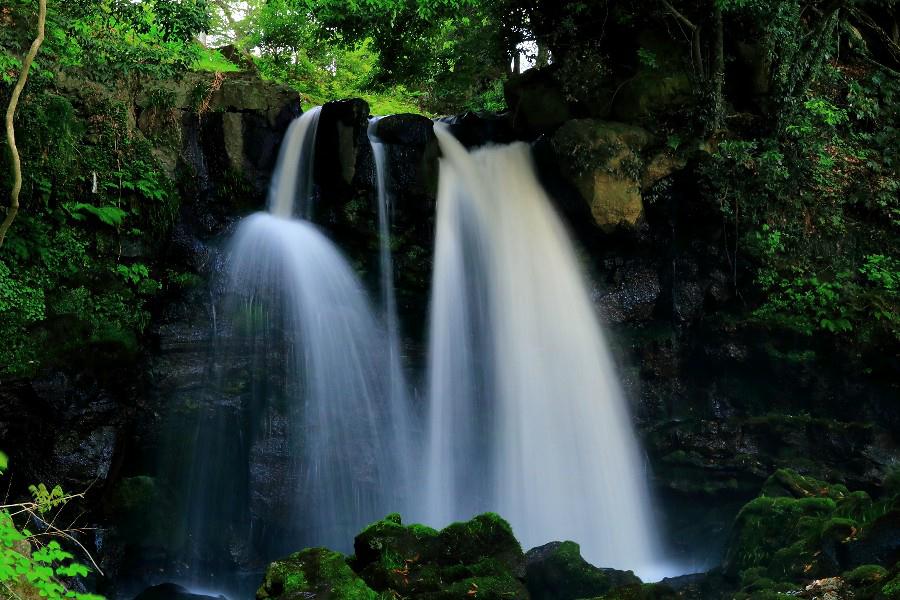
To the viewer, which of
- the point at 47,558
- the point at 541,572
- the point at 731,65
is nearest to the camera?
the point at 47,558

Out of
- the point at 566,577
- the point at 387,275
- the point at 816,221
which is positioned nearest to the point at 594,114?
the point at 816,221

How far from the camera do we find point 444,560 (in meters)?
6.24

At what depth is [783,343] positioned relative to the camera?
35.3ft

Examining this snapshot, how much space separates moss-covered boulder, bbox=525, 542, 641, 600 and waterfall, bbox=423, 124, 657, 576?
2.69 m

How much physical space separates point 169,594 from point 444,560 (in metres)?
4.22

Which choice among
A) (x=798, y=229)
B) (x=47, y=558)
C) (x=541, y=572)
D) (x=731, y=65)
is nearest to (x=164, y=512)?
(x=541, y=572)

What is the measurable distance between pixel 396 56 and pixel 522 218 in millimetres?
4832

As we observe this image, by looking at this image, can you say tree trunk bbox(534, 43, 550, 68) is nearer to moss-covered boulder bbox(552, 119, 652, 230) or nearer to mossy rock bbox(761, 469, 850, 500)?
moss-covered boulder bbox(552, 119, 652, 230)

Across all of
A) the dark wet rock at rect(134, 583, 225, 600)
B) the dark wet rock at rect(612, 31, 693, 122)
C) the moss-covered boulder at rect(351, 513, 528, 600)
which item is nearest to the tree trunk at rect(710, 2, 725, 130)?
the dark wet rock at rect(612, 31, 693, 122)

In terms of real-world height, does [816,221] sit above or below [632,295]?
above

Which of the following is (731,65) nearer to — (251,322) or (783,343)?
(783,343)

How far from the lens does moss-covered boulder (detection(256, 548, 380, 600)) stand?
17.8 ft

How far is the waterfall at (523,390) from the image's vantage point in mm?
9945

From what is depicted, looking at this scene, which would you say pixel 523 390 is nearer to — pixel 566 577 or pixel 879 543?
pixel 566 577
